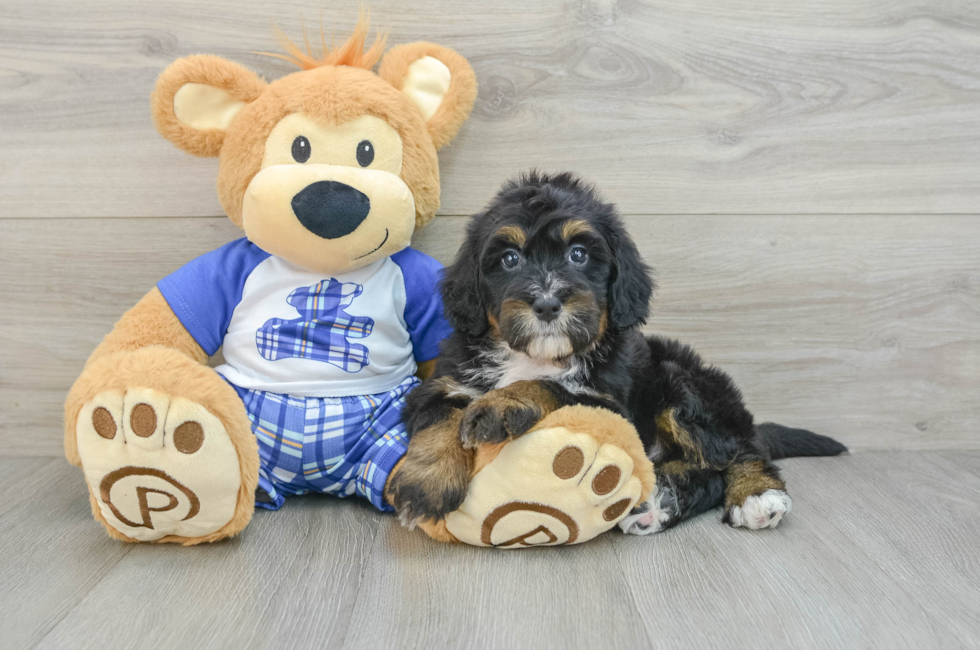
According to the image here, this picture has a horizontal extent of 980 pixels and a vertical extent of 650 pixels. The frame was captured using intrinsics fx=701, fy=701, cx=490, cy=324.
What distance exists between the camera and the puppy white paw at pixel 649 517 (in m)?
2.07

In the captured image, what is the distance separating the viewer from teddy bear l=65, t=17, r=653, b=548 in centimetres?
181

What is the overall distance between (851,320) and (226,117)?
7.96ft

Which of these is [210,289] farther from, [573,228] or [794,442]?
[794,442]

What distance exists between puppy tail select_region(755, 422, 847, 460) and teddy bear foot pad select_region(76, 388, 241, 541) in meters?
1.86

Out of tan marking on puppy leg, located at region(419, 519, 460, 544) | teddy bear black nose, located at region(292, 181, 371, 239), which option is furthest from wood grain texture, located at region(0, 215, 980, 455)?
tan marking on puppy leg, located at region(419, 519, 460, 544)

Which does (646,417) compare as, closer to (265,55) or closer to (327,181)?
(327,181)

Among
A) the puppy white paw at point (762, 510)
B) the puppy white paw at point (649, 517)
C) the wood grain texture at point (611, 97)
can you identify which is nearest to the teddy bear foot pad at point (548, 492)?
the puppy white paw at point (649, 517)

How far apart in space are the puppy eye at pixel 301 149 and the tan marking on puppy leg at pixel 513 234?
689 millimetres

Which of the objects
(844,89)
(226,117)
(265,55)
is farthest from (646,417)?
(265,55)

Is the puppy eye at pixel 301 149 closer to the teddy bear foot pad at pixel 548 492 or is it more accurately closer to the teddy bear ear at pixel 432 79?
the teddy bear ear at pixel 432 79

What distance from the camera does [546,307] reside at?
5.64 ft

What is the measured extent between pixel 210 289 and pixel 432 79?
1.00 metres

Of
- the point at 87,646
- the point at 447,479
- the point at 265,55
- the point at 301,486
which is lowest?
the point at 301,486

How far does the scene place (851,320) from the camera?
9.11 feet
